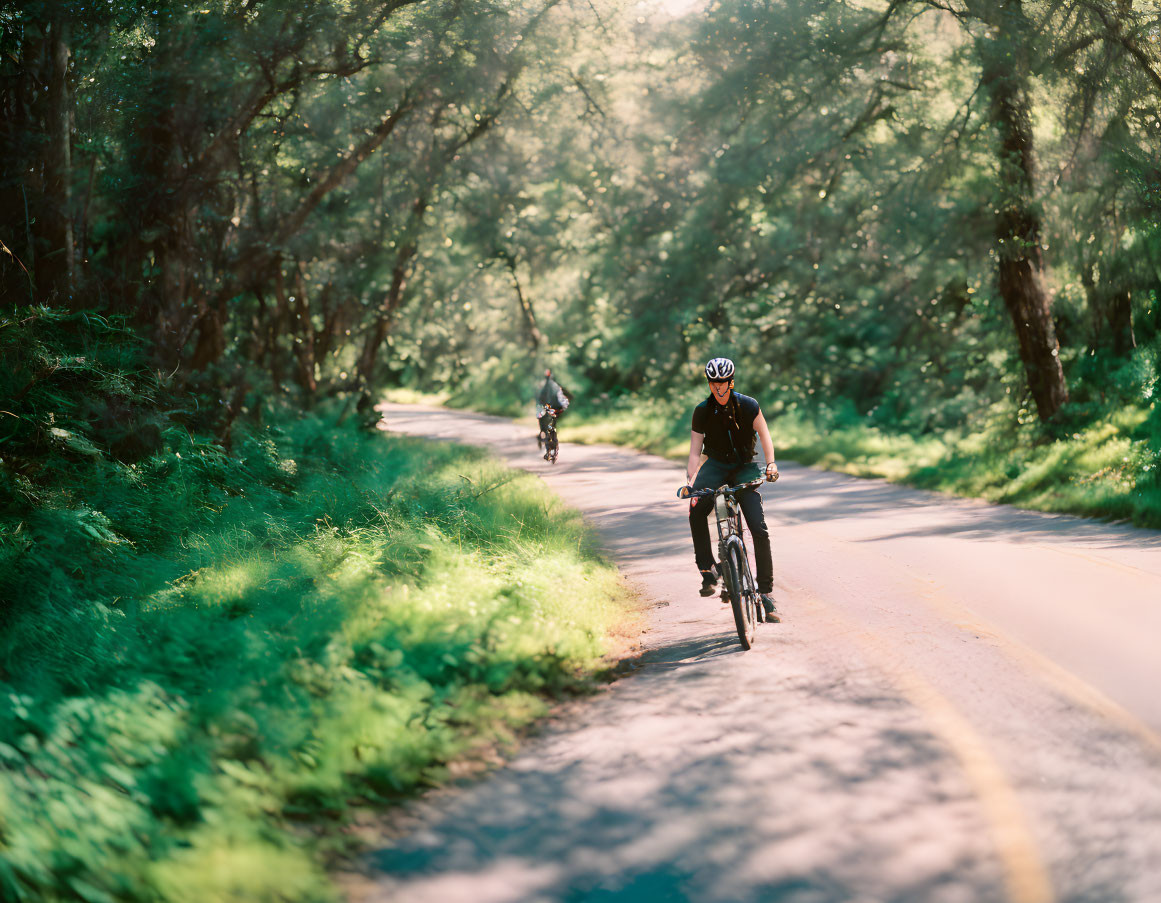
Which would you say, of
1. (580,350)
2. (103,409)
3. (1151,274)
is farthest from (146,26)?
(580,350)

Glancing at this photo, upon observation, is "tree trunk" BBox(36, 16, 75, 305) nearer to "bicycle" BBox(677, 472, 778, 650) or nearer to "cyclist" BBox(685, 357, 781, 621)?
"cyclist" BBox(685, 357, 781, 621)

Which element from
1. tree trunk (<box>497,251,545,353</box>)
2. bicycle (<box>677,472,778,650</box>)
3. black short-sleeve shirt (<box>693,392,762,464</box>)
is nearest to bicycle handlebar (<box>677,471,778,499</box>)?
bicycle (<box>677,472,778,650</box>)

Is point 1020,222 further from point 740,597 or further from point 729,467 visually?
point 740,597

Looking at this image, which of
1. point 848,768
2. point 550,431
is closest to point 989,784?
point 848,768

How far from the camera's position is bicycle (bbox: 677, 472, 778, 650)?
6.99 metres

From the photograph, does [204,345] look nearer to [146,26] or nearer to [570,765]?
[146,26]

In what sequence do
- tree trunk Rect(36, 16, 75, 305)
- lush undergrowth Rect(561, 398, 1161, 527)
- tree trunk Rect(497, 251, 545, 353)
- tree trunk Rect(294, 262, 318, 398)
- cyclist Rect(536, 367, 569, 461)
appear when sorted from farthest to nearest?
tree trunk Rect(497, 251, 545, 353)
tree trunk Rect(294, 262, 318, 398)
cyclist Rect(536, 367, 569, 461)
lush undergrowth Rect(561, 398, 1161, 527)
tree trunk Rect(36, 16, 75, 305)

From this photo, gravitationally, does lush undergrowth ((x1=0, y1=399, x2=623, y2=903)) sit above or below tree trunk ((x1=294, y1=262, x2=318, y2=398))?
below

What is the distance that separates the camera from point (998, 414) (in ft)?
69.1

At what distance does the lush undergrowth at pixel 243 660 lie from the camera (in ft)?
12.5

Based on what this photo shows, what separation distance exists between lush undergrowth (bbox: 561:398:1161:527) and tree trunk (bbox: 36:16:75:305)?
13484mm

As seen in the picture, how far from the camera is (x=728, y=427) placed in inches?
302

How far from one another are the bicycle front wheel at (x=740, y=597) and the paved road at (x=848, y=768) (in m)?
0.16

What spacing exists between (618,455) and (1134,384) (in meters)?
12.5
